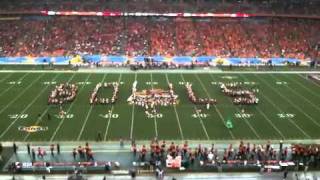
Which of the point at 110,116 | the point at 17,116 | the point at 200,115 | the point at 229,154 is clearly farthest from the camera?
the point at 200,115

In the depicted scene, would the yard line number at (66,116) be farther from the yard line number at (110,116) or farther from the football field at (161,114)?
the yard line number at (110,116)

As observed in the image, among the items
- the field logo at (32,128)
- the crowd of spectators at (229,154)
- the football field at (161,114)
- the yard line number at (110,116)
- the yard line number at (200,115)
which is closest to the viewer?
the crowd of spectators at (229,154)

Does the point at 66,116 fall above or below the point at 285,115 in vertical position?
above

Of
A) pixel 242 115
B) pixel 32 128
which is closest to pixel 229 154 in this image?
pixel 242 115

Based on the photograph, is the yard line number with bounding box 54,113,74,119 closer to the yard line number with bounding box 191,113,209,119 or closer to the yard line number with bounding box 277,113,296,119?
the yard line number with bounding box 191,113,209,119

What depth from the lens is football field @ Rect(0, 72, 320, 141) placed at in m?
26.4

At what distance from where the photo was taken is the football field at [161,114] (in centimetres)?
2639

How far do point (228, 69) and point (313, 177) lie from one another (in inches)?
979

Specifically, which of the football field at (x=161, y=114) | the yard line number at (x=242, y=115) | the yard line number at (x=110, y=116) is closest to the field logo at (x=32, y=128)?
the football field at (x=161, y=114)

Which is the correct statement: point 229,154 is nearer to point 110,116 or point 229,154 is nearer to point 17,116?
point 110,116

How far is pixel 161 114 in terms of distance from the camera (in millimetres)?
29859

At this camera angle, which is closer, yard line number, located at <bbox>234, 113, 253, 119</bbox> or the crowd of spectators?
the crowd of spectators

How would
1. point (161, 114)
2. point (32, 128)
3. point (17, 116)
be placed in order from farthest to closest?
point (161, 114)
point (17, 116)
point (32, 128)

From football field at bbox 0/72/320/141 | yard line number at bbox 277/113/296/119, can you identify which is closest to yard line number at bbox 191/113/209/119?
football field at bbox 0/72/320/141
